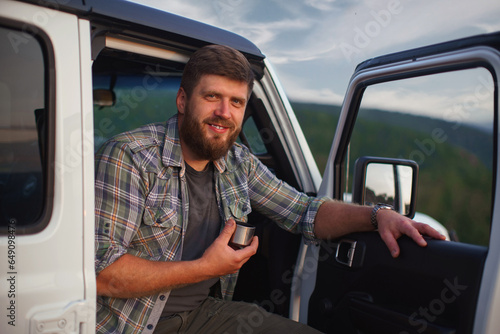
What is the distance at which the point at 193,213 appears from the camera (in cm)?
199

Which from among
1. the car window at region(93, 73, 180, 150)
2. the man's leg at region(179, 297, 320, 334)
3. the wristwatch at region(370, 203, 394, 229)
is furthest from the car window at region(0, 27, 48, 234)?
the wristwatch at region(370, 203, 394, 229)

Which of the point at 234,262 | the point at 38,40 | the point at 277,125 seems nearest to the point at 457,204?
the point at 277,125

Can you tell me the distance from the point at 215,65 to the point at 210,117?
0.25 metres

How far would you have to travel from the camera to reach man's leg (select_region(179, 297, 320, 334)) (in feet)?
6.44

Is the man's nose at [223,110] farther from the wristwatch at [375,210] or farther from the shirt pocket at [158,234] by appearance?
the wristwatch at [375,210]

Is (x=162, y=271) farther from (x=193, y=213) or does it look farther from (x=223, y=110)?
(x=223, y=110)

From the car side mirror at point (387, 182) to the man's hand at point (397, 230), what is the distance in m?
0.12

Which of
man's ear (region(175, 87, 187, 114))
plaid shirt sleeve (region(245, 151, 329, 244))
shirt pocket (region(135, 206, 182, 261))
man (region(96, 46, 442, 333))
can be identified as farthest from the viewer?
plaid shirt sleeve (region(245, 151, 329, 244))

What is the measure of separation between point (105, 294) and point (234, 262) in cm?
51

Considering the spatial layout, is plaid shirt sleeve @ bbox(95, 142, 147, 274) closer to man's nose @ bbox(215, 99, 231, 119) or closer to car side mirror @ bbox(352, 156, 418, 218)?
man's nose @ bbox(215, 99, 231, 119)

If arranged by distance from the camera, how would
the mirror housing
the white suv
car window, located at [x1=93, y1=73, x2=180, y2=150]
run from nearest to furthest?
the white suv < car window, located at [x1=93, y1=73, x2=180, y2=150] < the mirror housing

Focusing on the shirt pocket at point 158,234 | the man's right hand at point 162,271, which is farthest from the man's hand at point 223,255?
the shirt pocket at point 158,234

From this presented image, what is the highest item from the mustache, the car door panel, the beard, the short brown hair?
the short brown hair

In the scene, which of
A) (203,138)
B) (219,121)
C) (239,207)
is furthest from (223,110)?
(239,207)
